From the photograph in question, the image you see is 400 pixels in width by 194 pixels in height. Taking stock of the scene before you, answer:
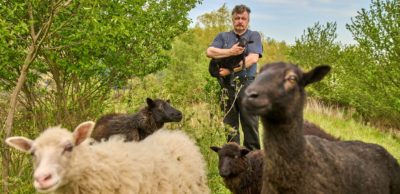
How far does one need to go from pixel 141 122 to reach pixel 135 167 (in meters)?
3.09

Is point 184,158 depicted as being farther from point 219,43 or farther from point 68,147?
point 219,43

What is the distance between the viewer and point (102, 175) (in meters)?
5.41

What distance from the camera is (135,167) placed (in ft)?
18.6

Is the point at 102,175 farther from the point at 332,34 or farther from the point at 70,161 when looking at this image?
the point at 332,34

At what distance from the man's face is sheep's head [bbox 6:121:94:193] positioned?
345 cm

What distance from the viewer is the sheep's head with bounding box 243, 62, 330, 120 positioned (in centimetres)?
394

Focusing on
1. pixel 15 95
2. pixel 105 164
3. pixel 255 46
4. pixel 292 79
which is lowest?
pixel 105 164

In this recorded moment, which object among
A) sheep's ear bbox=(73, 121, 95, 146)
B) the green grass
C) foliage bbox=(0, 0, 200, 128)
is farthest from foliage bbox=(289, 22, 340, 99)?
sheep's ear bbox=(73, 121, 95, 146)

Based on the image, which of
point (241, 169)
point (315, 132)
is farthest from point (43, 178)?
point (315, 132)

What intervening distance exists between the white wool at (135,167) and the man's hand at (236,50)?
5.41 ft

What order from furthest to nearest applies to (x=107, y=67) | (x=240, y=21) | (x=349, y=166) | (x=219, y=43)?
(x=107, y=67), (x=219, y=43), (x=240, y=21), (x=349, y=166)

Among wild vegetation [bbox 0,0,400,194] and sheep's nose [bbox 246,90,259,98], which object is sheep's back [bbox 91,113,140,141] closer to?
wild vegetation [bbox 0,0,400,194]

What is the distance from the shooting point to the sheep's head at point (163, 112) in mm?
8703

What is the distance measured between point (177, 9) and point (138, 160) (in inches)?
296
